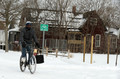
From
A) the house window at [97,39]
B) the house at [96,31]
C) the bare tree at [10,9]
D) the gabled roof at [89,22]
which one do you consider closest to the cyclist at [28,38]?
the bare tree at [10,9]

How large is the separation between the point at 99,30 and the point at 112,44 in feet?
12.2

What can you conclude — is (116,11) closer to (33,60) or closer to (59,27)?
(59,27)

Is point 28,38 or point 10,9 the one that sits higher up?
point 10,9

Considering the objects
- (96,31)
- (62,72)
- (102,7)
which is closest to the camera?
(62,72)

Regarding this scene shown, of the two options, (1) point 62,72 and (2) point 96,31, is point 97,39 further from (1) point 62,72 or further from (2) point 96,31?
(1) point 62,72

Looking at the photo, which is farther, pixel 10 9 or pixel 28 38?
pixel 10 9

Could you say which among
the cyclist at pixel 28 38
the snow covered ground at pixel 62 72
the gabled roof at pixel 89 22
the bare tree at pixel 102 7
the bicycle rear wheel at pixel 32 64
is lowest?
the snow covered ground at pixel 62 72

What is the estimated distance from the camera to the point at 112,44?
39.9 m

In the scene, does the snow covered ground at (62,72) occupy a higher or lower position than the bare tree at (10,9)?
lower

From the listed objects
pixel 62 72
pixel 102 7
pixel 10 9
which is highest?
pixel 102 7

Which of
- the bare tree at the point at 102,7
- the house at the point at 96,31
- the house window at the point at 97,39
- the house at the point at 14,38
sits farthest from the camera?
the house window at the point at 97,39

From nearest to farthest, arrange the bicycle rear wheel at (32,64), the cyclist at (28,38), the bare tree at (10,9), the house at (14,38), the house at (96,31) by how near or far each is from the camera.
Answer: the bicycle rear wheel at (32,64) < the cyclist at (28,38) < the bare tree at (10,9) < the house at (96,31) < the house at (14,38)

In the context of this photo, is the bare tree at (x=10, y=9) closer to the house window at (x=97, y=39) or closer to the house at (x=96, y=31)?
the house at (x=96, y=31)

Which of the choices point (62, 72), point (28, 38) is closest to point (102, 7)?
point (62, 72)
